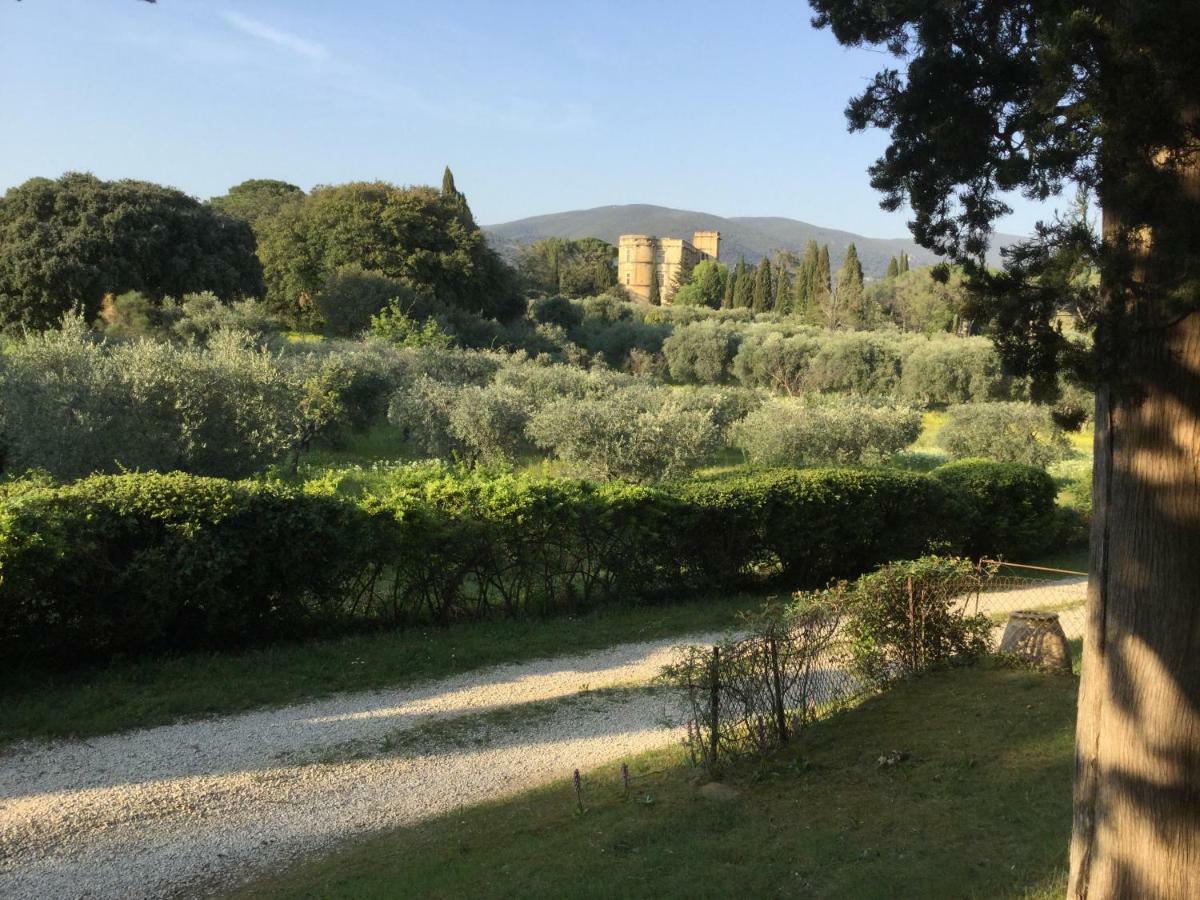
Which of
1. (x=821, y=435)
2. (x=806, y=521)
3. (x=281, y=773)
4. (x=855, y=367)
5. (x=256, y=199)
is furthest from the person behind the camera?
(x=256, y=199)

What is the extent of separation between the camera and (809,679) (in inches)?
291

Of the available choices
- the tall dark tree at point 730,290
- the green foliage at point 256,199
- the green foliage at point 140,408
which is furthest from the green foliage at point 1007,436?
the tall dark tree at point 730,290

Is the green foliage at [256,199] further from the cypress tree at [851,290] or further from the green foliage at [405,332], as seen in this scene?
the cypress tree at [851,290]

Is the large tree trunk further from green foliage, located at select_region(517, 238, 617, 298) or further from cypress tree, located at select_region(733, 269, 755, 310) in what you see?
cypress tree, located at select_region(733, 269, 755, 310)

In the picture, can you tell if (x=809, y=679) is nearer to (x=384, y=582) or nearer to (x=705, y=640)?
(x=705, y=640)

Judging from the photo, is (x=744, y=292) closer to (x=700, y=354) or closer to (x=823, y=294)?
(x=823, y=294)

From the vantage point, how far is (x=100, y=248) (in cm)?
3794

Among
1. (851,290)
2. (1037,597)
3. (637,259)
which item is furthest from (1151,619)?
(637,259)

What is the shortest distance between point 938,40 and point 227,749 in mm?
6869

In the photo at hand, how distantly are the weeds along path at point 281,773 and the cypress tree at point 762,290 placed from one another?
8153 centimetres

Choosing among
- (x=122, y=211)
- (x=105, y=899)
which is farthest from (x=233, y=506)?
(x=122, y=211)

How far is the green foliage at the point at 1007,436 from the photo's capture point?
24.7m

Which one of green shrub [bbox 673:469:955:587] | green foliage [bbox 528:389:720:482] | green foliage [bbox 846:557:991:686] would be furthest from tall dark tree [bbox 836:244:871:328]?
green foliage [bbox 846:557:991:686]

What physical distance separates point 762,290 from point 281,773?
85.4 m
